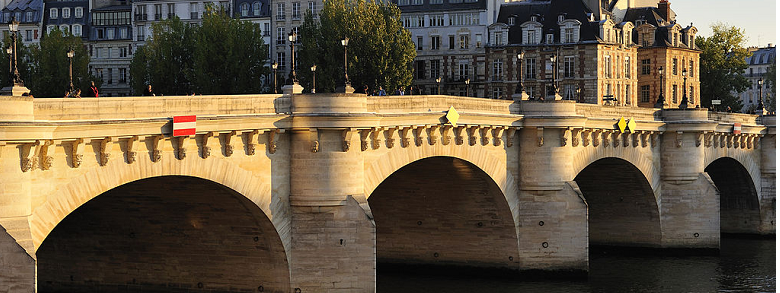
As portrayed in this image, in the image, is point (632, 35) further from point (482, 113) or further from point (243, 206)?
point (243, 206)

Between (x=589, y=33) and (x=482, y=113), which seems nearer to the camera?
(x=482, y=113)

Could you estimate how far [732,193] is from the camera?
85.4 m

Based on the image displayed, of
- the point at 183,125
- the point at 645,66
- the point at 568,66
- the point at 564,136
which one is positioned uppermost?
the point at 645,66

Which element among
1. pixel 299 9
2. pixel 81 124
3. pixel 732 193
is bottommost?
pixel 732 193

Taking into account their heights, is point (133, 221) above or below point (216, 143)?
below

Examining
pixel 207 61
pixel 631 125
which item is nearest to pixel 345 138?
pixel 631 125

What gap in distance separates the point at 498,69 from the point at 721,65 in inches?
1173

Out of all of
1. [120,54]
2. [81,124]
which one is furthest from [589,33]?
[81,124]

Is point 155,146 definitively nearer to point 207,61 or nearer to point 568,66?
point 207,61

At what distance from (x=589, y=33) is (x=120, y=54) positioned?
4545 cm

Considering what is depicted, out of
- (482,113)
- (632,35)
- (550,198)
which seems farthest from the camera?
(632,35)

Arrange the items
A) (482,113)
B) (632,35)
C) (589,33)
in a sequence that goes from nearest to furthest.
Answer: (482,113)
(589,33)
(632,35)

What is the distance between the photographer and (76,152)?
33.4 meters

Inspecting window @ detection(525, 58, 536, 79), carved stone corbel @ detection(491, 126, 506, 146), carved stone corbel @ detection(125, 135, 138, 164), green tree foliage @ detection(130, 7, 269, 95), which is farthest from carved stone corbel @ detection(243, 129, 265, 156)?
window @ detection(525, 58, 536, 79)
